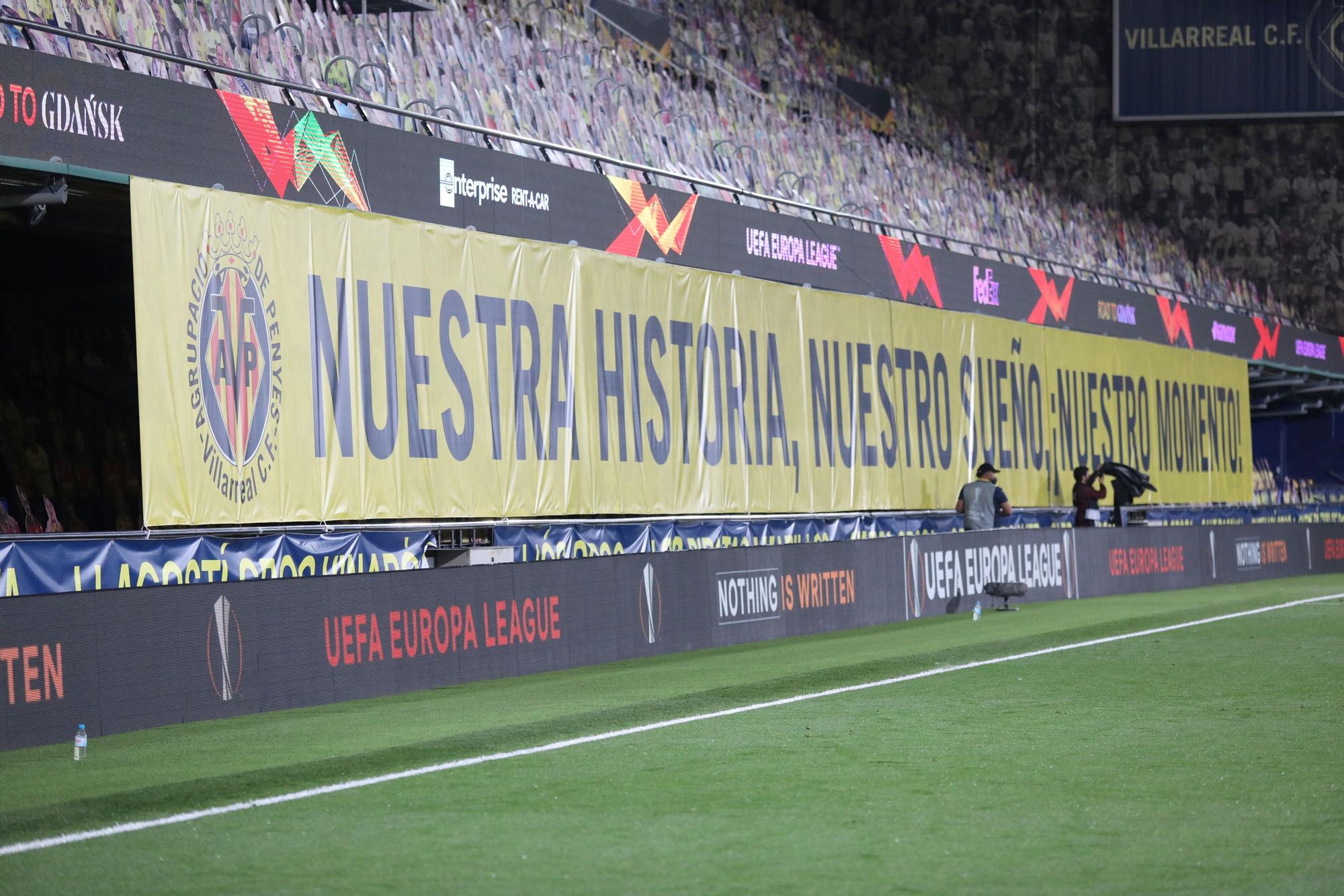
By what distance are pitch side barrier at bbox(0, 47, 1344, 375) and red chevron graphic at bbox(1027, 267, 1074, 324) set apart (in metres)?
0.04

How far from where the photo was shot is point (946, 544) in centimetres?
2033

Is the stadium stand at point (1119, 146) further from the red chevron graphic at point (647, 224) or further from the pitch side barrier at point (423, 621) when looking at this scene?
the red chevron graphic at point (647, 224)

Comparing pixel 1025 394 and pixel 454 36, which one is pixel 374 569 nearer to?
pixel 454 36

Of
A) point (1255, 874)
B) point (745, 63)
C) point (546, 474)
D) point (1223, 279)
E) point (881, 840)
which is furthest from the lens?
point (1223, 279)

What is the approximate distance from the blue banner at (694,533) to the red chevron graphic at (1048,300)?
4.73 metres

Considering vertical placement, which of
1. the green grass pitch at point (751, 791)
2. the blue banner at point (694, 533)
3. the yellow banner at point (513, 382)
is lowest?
the green grass pitch at point (751, 791)

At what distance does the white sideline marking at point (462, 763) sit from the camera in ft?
20.9

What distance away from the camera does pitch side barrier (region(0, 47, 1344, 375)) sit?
12172 millimetres

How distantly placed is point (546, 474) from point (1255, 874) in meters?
11.3

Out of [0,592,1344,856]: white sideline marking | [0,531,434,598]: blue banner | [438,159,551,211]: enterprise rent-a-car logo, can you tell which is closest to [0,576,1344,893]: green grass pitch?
[0,592,1344,856]: white sideline marking

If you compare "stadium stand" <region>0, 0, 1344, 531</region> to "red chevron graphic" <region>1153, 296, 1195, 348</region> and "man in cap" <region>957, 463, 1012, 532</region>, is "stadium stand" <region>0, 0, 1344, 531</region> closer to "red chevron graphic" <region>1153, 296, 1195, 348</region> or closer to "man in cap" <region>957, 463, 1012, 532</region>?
"red chevron graphic" <region>1153, 296, 1195, 348</region>

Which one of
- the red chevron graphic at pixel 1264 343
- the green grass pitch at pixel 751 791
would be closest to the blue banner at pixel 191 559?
the green grass pitch at pixel 751 791

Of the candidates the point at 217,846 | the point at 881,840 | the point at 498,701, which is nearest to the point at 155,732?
the point at 498,701

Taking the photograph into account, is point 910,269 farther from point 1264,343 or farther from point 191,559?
point 1264,343
